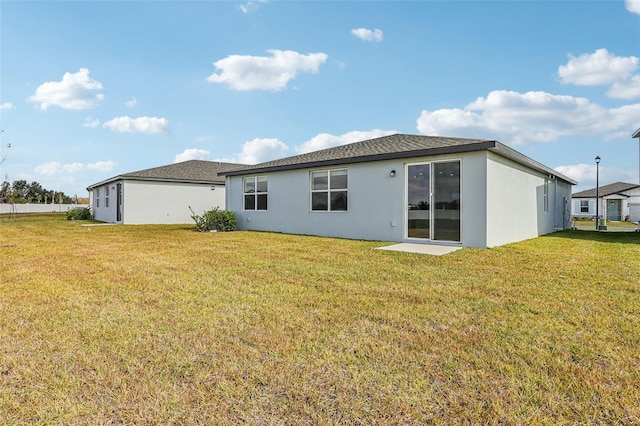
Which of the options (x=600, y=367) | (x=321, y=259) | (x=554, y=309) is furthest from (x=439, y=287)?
(x=321, y=259)

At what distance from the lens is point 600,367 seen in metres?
2.40

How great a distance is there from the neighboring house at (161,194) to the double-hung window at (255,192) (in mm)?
7698

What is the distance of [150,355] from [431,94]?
1400 centimetres

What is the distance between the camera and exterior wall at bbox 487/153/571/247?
8633 mm

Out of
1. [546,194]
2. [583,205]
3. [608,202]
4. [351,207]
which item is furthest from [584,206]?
[351,207]

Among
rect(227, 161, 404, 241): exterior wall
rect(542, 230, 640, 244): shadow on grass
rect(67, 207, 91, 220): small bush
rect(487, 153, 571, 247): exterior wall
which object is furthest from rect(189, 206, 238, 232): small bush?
rect(67, 207, 91, 220): small bush

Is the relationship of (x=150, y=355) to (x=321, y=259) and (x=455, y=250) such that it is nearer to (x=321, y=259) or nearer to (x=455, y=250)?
(x=321, y=259)

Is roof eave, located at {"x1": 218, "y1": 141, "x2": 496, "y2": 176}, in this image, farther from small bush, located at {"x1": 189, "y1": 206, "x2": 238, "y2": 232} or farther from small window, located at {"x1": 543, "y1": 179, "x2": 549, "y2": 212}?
small window, located at {"x1": 543, "y1": 179, "x2": 549, "y2": 212}

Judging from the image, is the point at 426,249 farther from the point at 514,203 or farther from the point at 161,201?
the point at 161,201

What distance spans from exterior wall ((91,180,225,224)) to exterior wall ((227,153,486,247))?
7221mm

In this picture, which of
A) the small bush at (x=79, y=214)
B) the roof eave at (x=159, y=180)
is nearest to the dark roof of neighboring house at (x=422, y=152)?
the roof eave at (x=159, y=180)

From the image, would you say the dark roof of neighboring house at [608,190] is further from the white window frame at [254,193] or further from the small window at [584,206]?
the white window frame at [254,193]

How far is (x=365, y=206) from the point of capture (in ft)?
34.7

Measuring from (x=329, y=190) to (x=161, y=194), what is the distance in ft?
43.7
